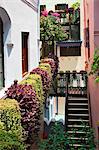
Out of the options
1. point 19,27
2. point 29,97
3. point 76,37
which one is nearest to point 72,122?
point 19,27

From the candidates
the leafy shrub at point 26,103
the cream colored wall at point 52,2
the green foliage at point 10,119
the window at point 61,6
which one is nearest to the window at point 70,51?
the window at point 61,6

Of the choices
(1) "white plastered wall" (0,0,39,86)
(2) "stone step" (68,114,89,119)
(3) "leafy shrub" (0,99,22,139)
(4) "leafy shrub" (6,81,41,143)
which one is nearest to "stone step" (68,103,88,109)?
(2) "stone step" (68,114,89,119)

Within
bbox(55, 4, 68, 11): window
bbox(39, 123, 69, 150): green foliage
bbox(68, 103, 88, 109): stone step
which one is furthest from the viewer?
bbox(55, 4, 68, 11): window

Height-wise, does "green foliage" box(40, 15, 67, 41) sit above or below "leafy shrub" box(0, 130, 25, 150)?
above

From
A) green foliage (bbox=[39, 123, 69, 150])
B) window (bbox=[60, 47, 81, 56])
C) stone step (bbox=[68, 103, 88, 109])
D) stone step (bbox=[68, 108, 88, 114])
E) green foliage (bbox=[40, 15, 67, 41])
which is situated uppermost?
green foliage (bbox=[40, 15, 67, 41])

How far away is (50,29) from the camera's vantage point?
18391 mm

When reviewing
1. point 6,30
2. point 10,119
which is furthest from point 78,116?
point 10,119

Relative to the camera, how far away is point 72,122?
14195 millimetres

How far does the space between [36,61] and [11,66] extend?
452 centimetres

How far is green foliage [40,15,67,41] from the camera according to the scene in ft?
60.2

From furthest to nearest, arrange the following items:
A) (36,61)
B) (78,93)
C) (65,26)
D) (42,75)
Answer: (65,26), (78,93), (36,61), (42,75)

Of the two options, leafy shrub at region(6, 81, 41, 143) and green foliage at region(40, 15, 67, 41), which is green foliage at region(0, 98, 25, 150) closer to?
leafy shrub at region(6, 81, 41, 143)

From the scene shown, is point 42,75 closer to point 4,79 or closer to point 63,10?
point 4,79

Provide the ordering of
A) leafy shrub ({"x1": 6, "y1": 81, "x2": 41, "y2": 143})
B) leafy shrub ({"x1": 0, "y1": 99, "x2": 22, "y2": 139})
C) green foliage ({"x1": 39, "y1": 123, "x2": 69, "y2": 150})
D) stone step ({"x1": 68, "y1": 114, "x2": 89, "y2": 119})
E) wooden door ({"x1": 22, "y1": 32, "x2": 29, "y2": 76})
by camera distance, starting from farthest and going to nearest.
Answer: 1. stone step ({"x1": 68, "y1": 114, "x2": 89, "y2": 119})
2. wooden door ({"x1": 22, "y1": 32, "x2": 29, "y2": 76})
3. leafy shrub ({"x1": 6, "y1": 81, "x2": 41, "y2": 143})
4. leafy shrub ({"x1": 0, "y1": 99, "x2": 22, "y2": 139})
5. green foliage ({"x1": 39, "y1": 123, "x2": 69, "y2": 150})
